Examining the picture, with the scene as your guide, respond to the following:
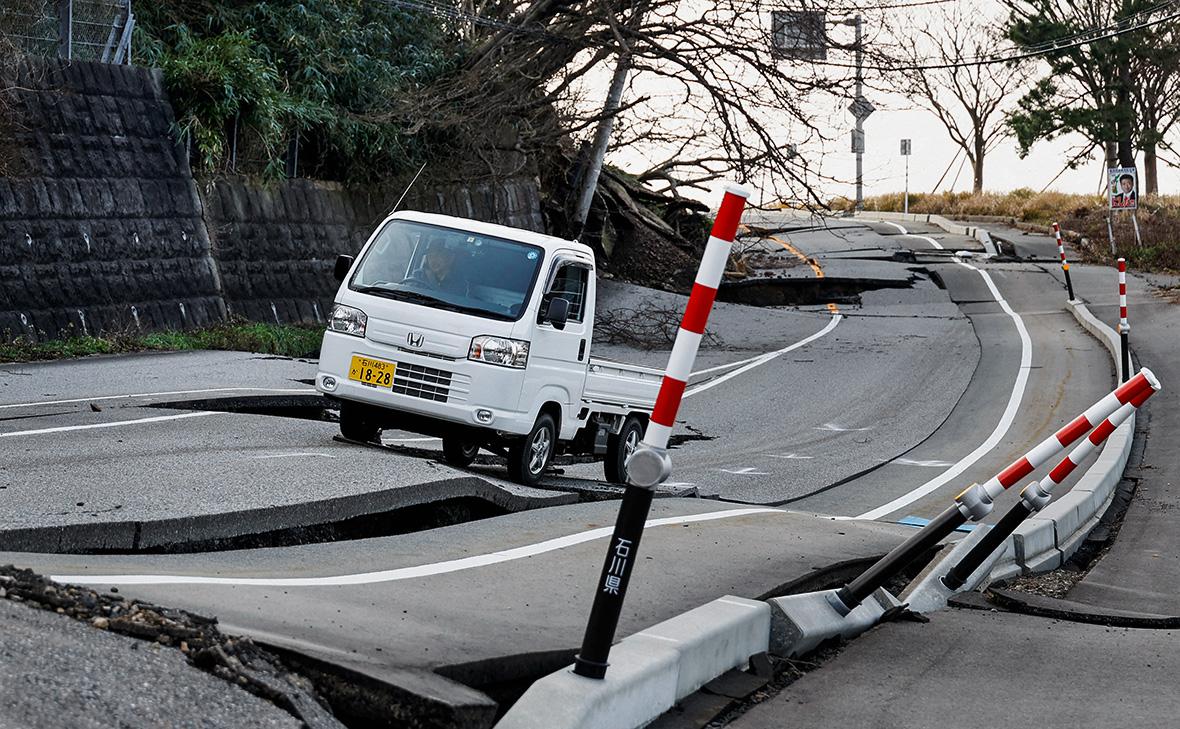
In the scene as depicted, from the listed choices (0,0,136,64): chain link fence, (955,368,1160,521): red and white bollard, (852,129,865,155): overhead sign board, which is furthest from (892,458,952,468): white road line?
(852,129,865,155): overhead sign board

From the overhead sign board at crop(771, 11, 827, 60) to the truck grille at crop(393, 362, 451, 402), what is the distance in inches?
582

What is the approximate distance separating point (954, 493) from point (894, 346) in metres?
12.1

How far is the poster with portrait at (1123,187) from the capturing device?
3169 cm

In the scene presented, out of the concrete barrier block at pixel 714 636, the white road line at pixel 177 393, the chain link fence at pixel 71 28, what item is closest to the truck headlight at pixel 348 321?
the white road line at pixel 177 393

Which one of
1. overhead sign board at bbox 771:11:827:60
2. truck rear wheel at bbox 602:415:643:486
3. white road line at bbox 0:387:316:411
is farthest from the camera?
overhead sign board at bbox 771:11:827:60

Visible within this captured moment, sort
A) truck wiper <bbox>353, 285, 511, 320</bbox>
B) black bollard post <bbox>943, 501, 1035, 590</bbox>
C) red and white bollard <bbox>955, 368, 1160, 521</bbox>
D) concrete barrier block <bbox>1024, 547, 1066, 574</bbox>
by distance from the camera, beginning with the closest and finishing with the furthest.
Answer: red and white bollard <bbox>955, 368, 1160, 521</bbox> → black bollard post <bbox>943, 501, 1035, 590</bbox> → concrete barrier block <bbox>1024, 547, 1066, 574</bbox> → truck wiper <bbox>353, 285, 511, 320</bbox>

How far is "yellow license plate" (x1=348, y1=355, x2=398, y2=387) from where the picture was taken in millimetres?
11156

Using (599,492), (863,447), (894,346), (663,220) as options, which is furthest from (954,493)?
(663,220)

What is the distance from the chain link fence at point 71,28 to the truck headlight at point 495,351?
39.5 ft

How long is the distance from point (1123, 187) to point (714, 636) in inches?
1148

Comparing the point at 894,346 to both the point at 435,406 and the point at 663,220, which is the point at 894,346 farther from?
the point at 435,406

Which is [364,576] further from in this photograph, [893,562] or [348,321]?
[348,321]

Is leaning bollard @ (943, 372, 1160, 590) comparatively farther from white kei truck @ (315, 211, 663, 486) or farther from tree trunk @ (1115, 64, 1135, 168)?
tree trunk @ (1115, 64, 1135, 168)

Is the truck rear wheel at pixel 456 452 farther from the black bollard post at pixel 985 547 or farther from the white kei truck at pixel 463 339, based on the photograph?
the black bollard post at pixel 985 547
